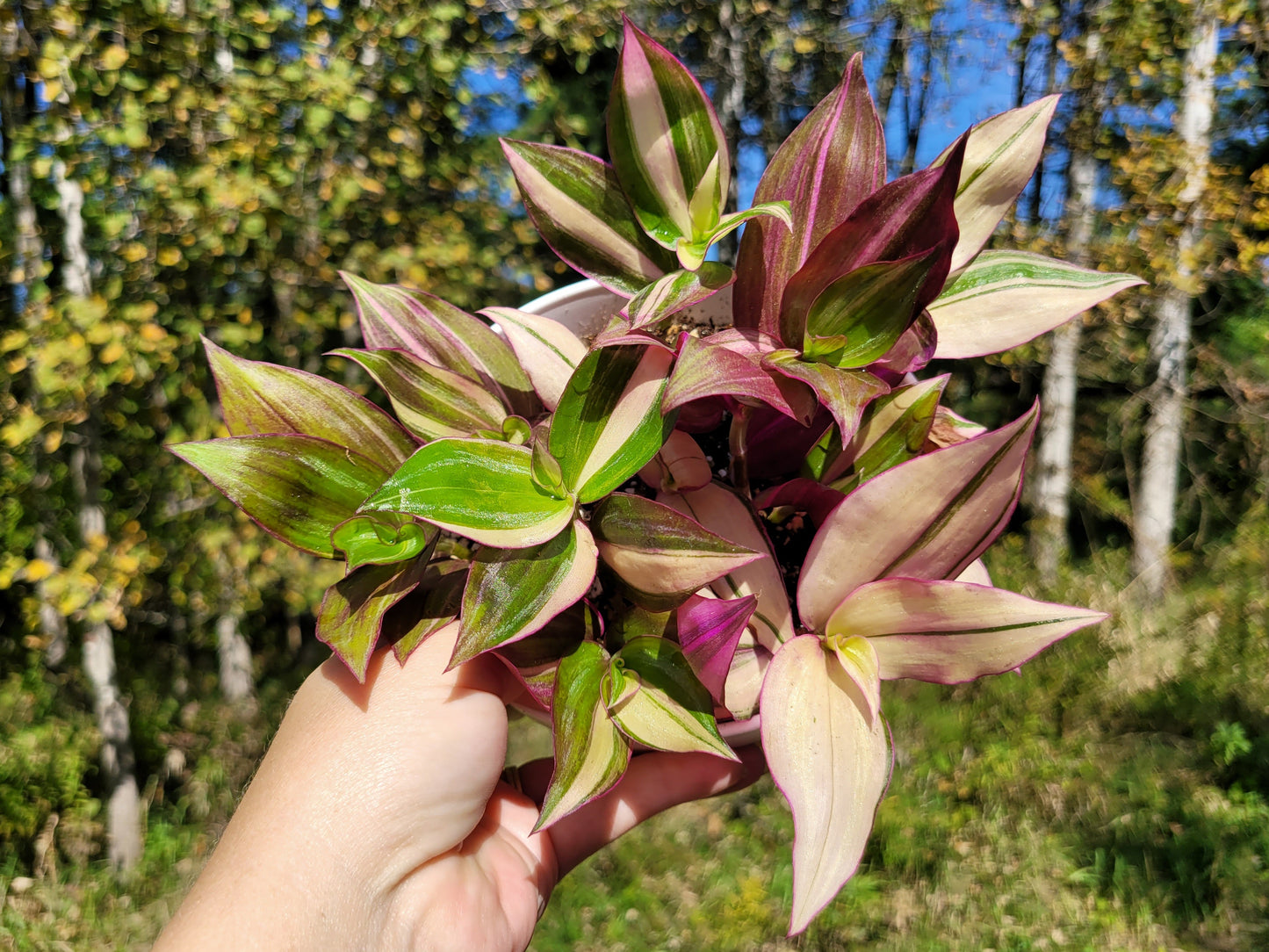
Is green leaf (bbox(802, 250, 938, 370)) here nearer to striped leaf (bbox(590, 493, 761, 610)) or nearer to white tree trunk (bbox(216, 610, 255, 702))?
striped leaf (bbox(590, 493, 761, 610))

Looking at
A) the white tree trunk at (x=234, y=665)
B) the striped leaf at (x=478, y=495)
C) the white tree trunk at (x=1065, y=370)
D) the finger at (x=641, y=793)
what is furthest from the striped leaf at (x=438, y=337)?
the white tree trunk at (x=1065, y=370)

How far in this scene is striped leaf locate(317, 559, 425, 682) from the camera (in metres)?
0.43

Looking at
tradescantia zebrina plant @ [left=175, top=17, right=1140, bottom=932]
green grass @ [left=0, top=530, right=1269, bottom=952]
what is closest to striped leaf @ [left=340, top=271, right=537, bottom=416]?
tradescantia zebrina plant @ [left=175, top=17, right=1140, bottom=932]

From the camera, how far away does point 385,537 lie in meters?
0.45

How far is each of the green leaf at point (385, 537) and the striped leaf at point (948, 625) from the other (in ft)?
0.83

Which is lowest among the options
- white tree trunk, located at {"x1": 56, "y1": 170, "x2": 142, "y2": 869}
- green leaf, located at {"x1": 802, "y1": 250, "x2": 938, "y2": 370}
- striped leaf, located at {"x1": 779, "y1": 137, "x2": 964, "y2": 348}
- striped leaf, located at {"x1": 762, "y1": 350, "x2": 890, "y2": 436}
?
white tree trunk, located at {"x1": 56, "y1": 170, "x2": 142, "y2": 869}

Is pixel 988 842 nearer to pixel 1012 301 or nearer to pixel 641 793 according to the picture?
pixel 641 793

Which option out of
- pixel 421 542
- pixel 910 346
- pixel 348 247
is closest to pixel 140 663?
pixel 348 247

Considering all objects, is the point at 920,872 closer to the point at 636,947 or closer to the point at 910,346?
the point at 636,947

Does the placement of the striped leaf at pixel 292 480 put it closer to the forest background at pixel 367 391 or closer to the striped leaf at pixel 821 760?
the striped leaf at pixel 821 760

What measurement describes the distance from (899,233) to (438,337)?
322 millimetres

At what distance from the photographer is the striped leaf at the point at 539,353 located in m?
0.49

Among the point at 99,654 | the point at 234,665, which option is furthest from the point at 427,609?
the point at 234,665

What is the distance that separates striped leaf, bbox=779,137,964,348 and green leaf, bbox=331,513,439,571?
0.26m
